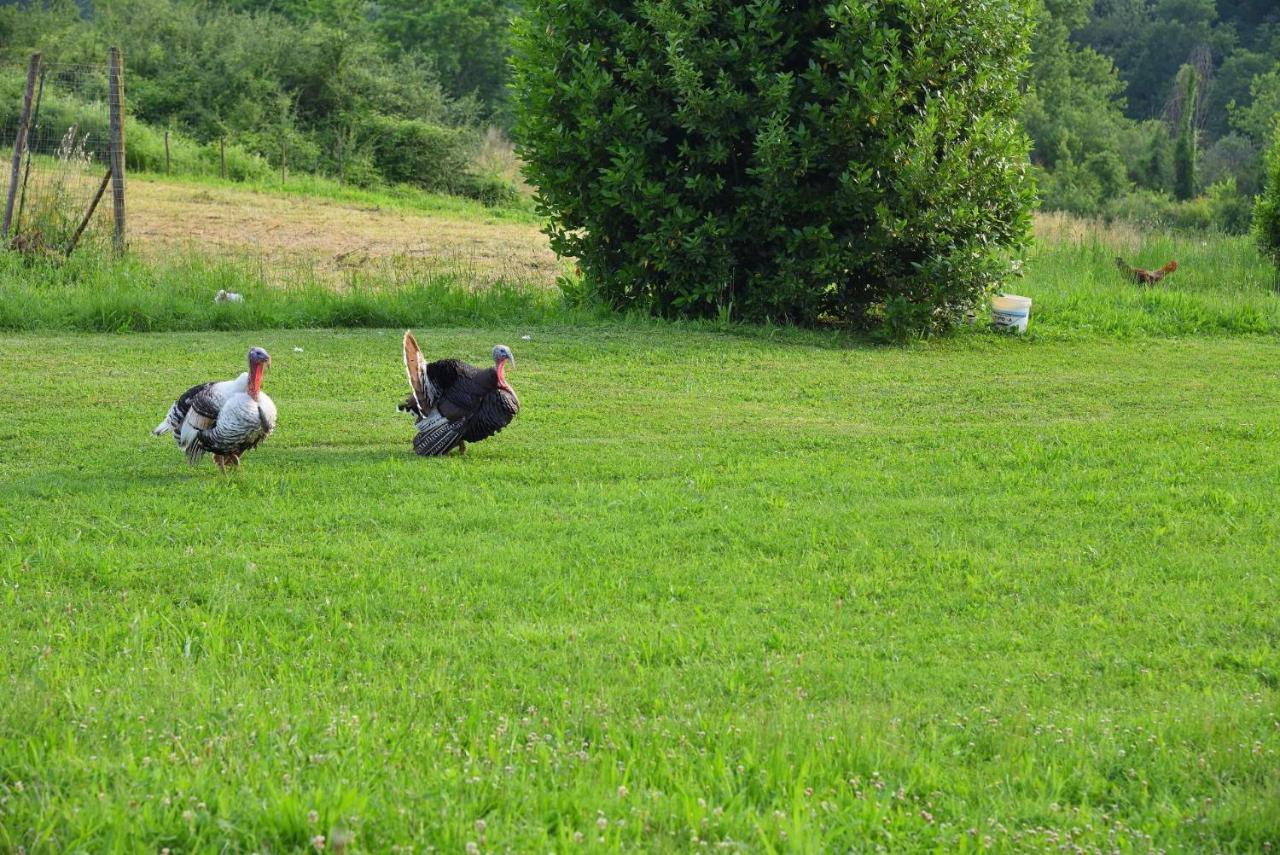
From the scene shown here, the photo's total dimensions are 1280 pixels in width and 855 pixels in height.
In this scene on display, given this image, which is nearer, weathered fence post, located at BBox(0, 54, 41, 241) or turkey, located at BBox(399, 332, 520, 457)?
turkey, located at BBox(399, 332, 520, 457)

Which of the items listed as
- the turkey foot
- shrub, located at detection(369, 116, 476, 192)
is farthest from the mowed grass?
shrub, located at detection(369, 116, 476, 192)

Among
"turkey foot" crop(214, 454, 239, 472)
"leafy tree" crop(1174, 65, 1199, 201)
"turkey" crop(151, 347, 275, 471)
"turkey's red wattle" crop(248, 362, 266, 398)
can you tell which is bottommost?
"turkey foot" crop(214, 454, 239, 472)

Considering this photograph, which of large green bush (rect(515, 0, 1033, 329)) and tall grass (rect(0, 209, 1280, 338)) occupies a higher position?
large green bush (rect(515, 0, 1033, 329))

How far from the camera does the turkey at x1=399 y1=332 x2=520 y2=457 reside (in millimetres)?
8867

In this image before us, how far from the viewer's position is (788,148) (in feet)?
45.6

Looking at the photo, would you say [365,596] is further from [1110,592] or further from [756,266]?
[756,266]

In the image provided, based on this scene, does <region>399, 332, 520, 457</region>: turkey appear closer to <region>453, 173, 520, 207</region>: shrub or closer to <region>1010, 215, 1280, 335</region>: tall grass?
<region>1010, 215, 1280, 335</region>: tall grass

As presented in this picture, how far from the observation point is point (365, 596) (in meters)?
6.06

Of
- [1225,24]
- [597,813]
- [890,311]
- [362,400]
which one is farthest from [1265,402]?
[1225,24]

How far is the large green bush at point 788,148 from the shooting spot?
14.0 metres

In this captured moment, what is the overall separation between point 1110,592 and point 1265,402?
18.8 feet

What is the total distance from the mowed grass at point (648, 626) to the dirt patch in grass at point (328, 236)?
312 inches

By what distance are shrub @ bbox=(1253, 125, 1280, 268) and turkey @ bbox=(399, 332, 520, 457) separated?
48.9 ft

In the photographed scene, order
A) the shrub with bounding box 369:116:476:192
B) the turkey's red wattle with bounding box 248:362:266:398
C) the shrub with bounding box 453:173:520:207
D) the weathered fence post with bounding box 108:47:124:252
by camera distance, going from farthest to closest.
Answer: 1. the shrub with bounding box 369:116:476:192
2. the shrub with bounding box 453:173:520:207
3. the weathered fence post with bounding box 108:47:124:252
4. the turkey's red wattle with bounding box 248:362:266:398
